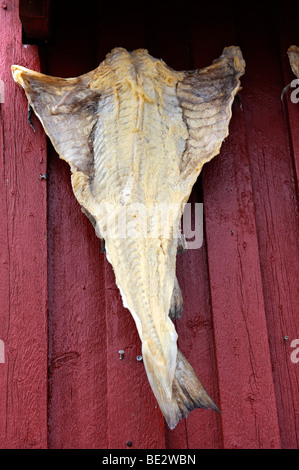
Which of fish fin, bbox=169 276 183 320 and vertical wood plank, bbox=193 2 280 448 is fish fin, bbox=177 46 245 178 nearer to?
vertical wood plank, bbox=193 2 280 448

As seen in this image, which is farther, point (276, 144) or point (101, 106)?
point (276, 144)

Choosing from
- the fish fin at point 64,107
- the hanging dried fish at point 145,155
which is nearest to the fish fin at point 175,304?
the hanging dried fish at point 145,155

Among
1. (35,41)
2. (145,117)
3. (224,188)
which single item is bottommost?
(224,188)

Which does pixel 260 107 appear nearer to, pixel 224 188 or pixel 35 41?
pixel 224 188

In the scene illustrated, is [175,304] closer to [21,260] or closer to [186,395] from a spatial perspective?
[186,395]

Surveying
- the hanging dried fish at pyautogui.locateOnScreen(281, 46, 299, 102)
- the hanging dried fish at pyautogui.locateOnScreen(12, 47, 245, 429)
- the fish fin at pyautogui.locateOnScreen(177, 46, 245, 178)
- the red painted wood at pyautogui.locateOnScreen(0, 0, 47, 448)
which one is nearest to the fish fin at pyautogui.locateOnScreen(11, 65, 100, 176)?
the hanging dried fish at pyautogui.locateOnScreen(12, 47, 245, 429)

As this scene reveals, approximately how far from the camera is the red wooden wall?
78.8 inches

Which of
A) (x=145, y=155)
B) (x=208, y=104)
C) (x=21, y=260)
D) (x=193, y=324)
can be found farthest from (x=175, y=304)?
(x=208, y=104)

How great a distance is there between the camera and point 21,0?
217cm

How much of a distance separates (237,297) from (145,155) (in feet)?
2.24

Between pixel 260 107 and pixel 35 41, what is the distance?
1.06 m

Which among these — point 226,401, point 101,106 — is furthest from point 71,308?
point 101,106

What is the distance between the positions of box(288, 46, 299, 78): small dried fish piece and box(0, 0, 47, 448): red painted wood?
117 centimetres

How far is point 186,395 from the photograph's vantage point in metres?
1.69
